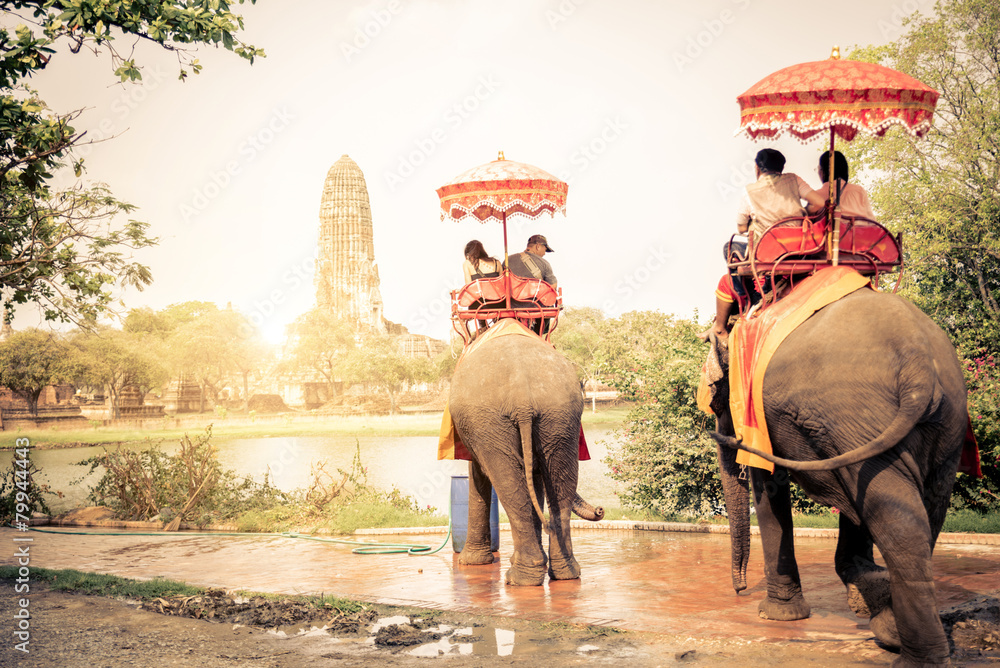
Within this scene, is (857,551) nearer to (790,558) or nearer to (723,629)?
(790,558)

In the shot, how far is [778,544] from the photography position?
5609 mm

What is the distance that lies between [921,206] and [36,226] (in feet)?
54.3

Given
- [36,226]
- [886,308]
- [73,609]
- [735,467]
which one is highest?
[36,226]

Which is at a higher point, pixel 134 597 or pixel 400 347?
pixel 400 347

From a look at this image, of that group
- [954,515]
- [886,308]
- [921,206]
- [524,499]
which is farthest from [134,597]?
[921,206]

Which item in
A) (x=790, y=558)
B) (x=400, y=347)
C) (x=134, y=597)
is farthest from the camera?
(x=400, y=347)

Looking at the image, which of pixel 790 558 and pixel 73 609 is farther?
pixel 73 609

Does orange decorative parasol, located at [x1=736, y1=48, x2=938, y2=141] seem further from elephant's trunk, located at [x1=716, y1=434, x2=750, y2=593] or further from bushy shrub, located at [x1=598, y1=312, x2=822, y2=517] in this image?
bushy shrub, located at [x1=598, y1=312, x2=822, y2=517]

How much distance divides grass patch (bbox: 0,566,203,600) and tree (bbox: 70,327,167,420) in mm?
39188

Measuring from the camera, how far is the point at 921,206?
18250 mm

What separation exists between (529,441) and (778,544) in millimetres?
2086

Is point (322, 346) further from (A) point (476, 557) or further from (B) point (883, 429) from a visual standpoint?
(B) point (883, 429)

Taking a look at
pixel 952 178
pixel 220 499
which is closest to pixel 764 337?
pixel 220 499

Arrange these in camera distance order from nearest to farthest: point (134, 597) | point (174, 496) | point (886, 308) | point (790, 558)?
1. point (886, 308)
2. point (790, 558)
3. point (134, 597)
4. point (174, 496)
